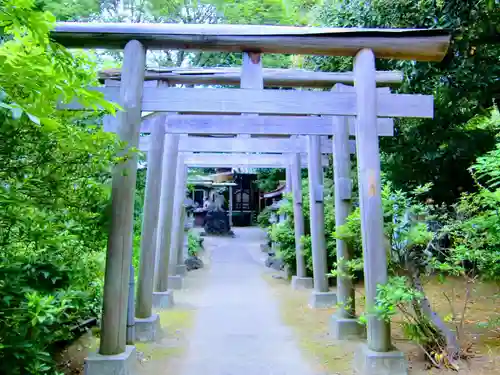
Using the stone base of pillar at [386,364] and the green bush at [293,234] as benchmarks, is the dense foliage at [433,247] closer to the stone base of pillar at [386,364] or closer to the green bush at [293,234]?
the stone base of pillar at [386,364]

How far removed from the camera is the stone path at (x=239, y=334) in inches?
179

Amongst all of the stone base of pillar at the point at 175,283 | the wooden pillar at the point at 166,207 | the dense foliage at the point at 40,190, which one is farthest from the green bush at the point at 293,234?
the dense foliage at the point at 40,190

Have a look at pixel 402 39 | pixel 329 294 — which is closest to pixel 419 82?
pixel 402 39

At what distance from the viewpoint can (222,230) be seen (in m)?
21.2

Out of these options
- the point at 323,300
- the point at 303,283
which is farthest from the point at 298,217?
the point at 323,300

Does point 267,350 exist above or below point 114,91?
below

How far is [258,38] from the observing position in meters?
4.06

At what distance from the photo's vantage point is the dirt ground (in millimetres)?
4245

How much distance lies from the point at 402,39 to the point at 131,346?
389cm

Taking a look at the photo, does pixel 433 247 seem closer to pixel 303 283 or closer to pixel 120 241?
pixel 120 241

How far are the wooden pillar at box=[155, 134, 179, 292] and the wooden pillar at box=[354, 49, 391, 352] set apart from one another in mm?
3887

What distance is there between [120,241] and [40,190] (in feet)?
3.61

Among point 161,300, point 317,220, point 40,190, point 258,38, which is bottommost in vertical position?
point 161,300

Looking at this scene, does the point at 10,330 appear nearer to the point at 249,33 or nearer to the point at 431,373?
the point at 249,33
